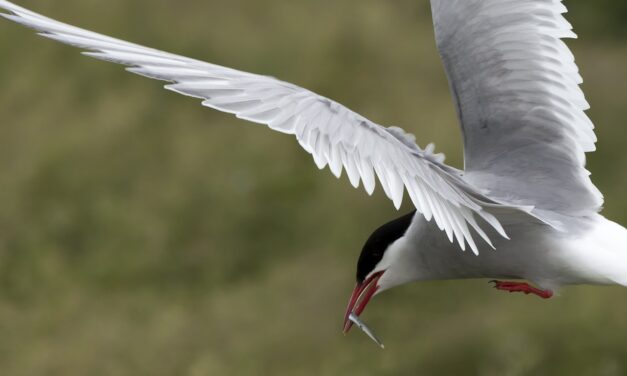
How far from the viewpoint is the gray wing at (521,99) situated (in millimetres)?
4383

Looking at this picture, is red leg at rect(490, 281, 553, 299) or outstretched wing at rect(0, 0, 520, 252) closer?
outstretched wing at rect(0, 0, 520, 252)

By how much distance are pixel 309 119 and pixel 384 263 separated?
3.13 ft

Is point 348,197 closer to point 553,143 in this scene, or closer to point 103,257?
point 103,257

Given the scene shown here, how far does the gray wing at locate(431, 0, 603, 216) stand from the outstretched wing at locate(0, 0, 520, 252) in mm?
613

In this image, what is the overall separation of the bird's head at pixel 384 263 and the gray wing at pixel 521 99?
282mm

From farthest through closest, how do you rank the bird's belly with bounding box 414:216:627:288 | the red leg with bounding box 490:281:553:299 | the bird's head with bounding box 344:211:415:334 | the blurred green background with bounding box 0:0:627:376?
1. the blurred green background with bounding box 0:0:627:376
2. the bird's head with bounding box 344:211:415:334
3. the red leg with bounding box 490:281:553:299
4. the bird's belly with bounding box 414:216:627:288

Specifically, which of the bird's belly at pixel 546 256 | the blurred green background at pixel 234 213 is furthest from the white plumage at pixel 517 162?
the blurred green background at pixel 234 213

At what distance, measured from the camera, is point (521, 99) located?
4.43m

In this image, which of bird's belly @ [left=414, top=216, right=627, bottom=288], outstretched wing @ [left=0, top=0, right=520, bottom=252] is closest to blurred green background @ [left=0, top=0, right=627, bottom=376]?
bird's belly @ [left=414, top=216, right=627, bottom=288]

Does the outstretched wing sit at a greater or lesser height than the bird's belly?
greater

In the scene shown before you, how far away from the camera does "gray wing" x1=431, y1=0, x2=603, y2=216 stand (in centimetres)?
438

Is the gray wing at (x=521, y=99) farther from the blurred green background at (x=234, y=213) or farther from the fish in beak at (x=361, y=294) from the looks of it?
the blurred green background at (x=234, y=213)

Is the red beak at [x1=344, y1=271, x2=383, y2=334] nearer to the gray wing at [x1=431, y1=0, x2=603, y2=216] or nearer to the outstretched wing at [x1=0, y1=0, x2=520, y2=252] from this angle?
the gray wing at [x1=431, y1=0, x2=603, y2=216]

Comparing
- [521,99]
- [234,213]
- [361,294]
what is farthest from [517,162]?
[234,213]
